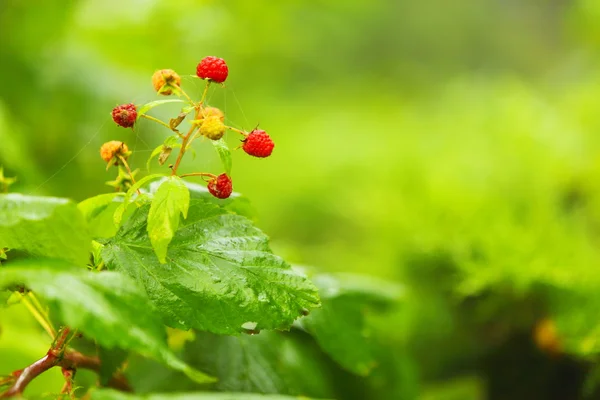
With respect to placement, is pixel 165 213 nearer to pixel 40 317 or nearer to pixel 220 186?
pixel 220 186

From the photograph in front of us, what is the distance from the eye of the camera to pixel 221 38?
5.57 ft

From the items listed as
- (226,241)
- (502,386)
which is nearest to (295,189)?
(502,386)

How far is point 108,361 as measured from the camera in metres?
0.39

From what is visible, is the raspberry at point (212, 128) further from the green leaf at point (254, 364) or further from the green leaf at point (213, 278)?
the green leaf at point (254, 364)

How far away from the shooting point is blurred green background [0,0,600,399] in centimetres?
67

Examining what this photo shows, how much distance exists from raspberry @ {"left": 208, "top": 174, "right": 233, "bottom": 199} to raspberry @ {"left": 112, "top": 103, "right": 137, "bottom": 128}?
6 cm

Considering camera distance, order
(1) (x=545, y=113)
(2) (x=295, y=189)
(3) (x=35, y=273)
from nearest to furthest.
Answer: (3) (x=35, y=273) → (1) (x=545, y=113) → (2) (x=295, y=189)

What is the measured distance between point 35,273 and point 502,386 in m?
0.58

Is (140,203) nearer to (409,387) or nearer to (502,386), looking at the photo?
(409,387)

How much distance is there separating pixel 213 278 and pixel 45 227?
0.09 m

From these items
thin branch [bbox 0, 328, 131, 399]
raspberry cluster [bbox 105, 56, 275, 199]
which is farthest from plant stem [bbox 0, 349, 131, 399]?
raspberry cluster [bbox 105, 56, 275, 199]

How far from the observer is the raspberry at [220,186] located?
0.35m

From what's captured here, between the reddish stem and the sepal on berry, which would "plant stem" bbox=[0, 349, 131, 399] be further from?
the sepal on berry

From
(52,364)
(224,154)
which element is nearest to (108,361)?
(52,364)
